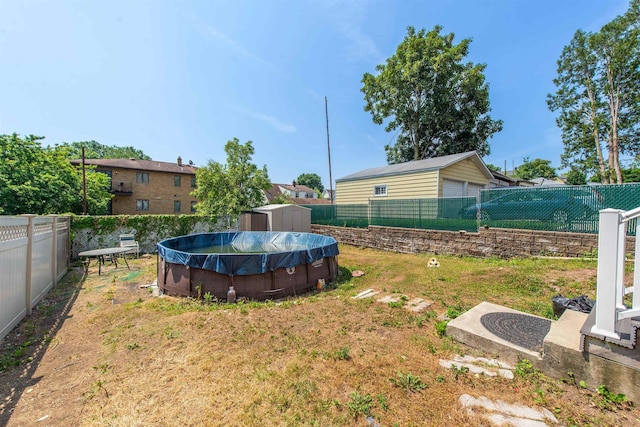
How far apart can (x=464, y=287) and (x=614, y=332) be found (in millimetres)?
3588

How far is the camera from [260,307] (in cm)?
498

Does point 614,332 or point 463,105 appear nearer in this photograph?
point 614,332

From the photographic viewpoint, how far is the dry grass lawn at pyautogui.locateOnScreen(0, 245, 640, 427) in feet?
7.13

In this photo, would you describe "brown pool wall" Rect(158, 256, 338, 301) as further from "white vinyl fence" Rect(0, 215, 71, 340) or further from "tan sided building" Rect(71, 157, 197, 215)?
"tan sided building" Rect(71, 157, 197, 215)

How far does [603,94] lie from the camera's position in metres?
17.0

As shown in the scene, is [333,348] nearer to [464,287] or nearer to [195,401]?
[195,401]

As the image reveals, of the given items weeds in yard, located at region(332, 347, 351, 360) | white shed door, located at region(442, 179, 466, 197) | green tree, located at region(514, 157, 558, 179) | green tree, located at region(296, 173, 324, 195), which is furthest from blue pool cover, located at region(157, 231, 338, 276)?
green tree, located at region(296, 173, 324, 195)

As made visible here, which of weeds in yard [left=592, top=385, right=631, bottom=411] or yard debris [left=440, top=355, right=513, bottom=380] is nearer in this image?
weeds in yard [left=592, top=385, right=631, bottom=411]

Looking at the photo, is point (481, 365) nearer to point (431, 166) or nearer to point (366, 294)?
point (366, 294)

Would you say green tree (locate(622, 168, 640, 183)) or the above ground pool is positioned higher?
green tree (locate(622, 168, 640, 183))

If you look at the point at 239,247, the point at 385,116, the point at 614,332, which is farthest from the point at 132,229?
the point at 385,116

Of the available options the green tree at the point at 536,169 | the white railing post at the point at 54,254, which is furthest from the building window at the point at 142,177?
the green tree at the point at 536,169

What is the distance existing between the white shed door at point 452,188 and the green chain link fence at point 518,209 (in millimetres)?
2405

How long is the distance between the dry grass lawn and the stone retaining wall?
1.92 m
